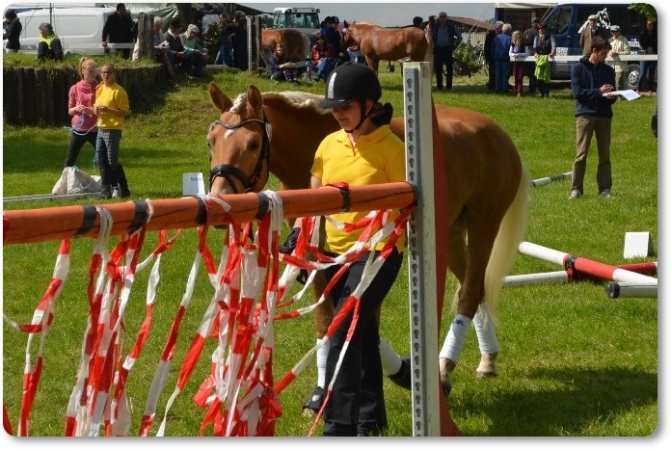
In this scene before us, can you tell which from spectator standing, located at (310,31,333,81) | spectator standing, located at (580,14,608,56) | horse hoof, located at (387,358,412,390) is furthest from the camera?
spectator standing, located at (310,31,333,81)

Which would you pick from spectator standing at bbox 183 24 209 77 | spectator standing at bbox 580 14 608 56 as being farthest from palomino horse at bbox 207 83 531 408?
spectator standing at bbox 183 24 209 77

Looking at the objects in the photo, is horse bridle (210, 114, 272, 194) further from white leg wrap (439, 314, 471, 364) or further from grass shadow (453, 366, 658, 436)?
grass shadow (453, 366, 658, 436)

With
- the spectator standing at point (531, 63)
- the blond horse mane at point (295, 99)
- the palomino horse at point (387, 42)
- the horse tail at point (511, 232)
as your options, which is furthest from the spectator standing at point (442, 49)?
the blond horse mane at point (295, 99)

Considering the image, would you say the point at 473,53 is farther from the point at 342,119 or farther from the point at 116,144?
the point at 342,119

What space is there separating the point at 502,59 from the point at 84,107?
14.0m

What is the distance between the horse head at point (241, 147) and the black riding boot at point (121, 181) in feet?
26.4

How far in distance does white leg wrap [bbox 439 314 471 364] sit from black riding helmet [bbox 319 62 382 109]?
1.80 metres

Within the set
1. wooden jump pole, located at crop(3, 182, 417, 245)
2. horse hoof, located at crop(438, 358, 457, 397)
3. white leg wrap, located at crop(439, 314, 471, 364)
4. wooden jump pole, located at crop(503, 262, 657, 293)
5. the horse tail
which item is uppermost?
wooden jump pole, located at crop(3, 182, 417, 245)

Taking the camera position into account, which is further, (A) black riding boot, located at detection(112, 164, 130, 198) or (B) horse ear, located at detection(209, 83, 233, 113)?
(A) black riding boot, located at detection(112, 164, 130, 198)

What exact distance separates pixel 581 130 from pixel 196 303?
22.2 feet

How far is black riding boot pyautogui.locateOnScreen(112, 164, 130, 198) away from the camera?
13445 millimetres

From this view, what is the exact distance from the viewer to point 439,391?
4379mm

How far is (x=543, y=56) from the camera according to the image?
24.8 m

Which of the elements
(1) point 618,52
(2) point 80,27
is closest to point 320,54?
(2) point 80,27
